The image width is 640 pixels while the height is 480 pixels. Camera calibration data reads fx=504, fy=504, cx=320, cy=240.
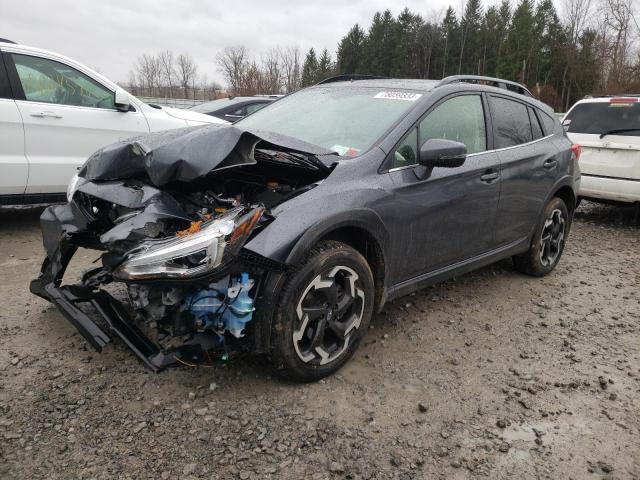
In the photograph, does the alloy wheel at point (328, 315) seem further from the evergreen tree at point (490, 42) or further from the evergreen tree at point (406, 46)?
the evergreen tree at point (490, 42)

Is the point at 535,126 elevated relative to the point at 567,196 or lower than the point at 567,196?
elevated

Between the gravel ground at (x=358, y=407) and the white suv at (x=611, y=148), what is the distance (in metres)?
3.68

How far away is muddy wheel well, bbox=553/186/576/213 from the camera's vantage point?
15.6ft

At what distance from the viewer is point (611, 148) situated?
6828mm

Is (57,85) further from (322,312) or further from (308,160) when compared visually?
(322,312)

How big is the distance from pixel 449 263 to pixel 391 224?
80cm

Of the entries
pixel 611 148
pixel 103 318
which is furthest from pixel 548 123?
Answer: pixel 103 318

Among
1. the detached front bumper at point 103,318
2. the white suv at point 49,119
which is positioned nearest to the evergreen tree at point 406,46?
the white suv at point 49,119

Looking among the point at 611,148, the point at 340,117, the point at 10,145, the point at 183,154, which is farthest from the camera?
the point at 611,148

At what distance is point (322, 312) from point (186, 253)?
0.83 m

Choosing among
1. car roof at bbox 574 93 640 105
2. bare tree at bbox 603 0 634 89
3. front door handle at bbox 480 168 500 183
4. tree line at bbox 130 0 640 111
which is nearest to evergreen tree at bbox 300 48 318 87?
tree line at bbox 130 0 640 111

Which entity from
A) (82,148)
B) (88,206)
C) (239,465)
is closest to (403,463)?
(239,465)

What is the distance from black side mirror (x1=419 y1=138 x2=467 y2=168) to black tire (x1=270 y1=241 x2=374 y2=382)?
0.73 m

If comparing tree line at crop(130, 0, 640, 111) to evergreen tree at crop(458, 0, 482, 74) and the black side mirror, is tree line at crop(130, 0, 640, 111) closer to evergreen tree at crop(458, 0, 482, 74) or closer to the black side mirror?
evergreen tree at crop(458, 0, 482, 74)
